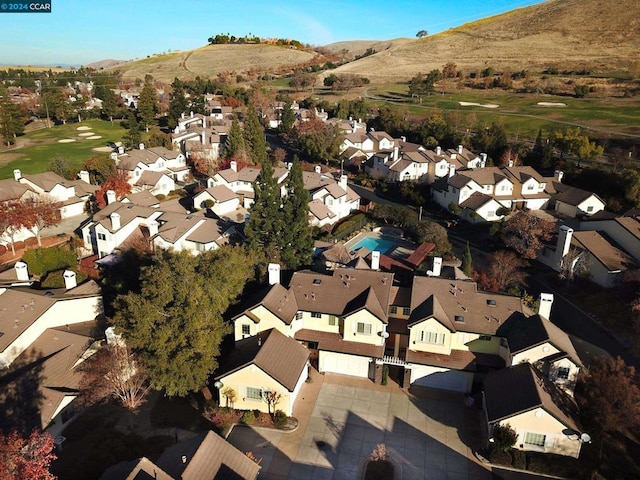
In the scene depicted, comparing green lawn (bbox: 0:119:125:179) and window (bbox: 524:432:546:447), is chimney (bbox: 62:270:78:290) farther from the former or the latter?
green lawn (bbox: 0:119:125:179)

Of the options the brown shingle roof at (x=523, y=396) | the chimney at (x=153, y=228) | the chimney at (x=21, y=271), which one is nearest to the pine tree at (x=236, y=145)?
the chimney at (x=153, y=228)

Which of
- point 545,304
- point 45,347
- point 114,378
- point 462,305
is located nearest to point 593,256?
point 545,304

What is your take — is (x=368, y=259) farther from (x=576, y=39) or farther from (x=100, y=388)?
(x=576, y=39)

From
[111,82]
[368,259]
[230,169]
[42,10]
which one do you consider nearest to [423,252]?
[368,259]

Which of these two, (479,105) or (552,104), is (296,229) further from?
(552,104)

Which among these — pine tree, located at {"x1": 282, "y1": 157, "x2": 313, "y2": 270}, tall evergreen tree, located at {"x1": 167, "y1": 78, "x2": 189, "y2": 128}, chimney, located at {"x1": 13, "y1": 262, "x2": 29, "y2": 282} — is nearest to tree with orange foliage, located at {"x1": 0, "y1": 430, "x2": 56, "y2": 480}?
chimney, located at {"x1": 13, "y1": 262, "x2": 29, "y2": 282}

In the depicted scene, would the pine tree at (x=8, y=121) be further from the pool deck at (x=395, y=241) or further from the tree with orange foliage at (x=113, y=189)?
the pool deck at (x=395, y=241)
